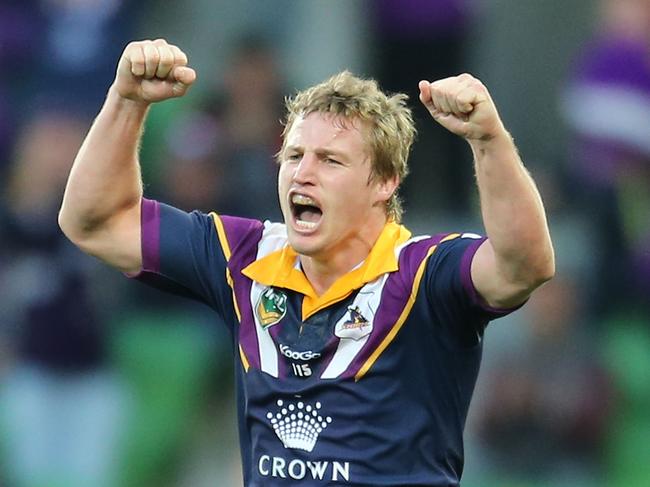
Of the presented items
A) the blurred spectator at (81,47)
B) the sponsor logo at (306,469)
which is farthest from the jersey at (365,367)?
the blurred spectator at (81,47)

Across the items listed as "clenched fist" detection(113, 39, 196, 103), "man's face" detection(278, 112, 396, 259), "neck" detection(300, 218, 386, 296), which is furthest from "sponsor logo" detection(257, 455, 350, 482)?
"clenched fist" detection(113, 39, 196, 103)

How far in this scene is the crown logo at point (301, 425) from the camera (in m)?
4.52

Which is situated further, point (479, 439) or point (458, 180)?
point (458, 180)

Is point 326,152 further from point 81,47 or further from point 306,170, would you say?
point 81,47

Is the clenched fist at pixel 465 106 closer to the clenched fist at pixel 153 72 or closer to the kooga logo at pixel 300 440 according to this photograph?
the clenched fist at pixel 153 72

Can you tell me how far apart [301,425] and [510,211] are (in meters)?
0.88

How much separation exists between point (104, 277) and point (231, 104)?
1.23 m

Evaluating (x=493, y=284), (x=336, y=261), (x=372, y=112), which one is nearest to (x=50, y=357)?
(x=336, y=261)

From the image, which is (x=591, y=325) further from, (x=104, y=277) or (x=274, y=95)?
(x=104, y=277)

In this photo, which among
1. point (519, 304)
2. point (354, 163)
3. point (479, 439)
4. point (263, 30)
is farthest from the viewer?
point (263, 30)

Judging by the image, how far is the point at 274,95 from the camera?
892cm

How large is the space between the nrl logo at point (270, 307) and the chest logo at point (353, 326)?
0.65 ft

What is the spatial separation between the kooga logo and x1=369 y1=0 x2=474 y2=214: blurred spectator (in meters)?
4.63

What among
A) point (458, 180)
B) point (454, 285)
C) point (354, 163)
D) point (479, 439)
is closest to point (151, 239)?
point (354, 163)
